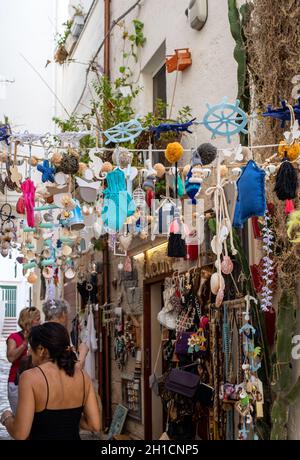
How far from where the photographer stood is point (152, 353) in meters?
8.42

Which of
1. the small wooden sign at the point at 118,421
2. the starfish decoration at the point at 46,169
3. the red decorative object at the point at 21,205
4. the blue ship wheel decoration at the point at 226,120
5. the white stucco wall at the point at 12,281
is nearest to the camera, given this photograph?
the blue ship wheel decoration at the point at 226,120

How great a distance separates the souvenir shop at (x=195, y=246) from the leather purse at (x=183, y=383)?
0.04ft

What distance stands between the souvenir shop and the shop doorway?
0.01 metres

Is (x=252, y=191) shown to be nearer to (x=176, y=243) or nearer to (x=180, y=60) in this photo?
(x=176, y=243)

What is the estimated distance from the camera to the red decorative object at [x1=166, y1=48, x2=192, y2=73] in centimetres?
716

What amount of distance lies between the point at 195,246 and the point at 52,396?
331 cm

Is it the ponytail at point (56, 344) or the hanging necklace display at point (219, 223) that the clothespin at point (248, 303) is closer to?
the hanging necklace display at point (219, 223)

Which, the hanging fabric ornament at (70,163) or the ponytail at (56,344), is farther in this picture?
the hanging fabric ornament at (70,163)

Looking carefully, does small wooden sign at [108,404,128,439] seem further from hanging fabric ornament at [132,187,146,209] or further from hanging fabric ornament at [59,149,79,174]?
hanging fabric ornament at [59,149,79,174]

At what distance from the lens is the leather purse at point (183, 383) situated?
6.12 meters

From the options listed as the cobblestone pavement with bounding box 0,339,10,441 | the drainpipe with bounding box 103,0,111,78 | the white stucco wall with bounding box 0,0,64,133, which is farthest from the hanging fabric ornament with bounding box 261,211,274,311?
the white stucco wall with bounding box 0,0,64,133

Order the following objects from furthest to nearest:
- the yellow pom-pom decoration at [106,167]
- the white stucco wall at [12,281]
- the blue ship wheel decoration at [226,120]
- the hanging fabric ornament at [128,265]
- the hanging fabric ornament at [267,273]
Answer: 1. the white stucco wall at [12,281]
2. the hanging fabric ornament at [128,265]
3. the hanging fabric ornament at [267,273]
4. the yellow pom-pom decoration at [106,167]
5. the blue ship wheel decoration at [226,120]

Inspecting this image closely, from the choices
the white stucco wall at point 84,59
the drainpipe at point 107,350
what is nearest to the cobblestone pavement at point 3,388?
the drainpipe at point 107,350

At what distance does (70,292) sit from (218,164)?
999cm
